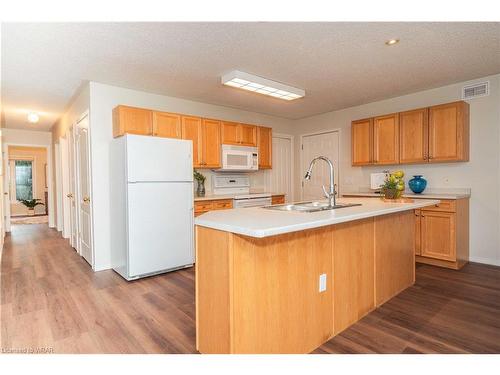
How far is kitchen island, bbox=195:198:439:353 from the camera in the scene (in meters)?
1.50

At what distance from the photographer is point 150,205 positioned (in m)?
3.29

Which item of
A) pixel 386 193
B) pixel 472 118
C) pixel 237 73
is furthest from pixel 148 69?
pixel 472 118

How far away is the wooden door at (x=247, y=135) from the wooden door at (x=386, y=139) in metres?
1.92

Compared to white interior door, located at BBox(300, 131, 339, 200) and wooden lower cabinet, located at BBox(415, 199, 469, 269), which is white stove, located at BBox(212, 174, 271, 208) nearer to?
white interior door, located at BBox(300, 131, 339, 200)

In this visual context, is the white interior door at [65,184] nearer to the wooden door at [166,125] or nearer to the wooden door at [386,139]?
the wooden door at [166,125]

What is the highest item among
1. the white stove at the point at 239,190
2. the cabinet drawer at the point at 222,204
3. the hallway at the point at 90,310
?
the white stove at the point at 239,190

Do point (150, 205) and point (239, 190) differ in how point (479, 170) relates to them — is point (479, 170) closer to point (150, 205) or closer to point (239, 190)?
point (239, 190)

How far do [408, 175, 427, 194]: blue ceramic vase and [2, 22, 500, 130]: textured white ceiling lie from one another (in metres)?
1.26

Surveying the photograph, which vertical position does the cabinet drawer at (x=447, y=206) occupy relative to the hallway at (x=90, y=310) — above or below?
above

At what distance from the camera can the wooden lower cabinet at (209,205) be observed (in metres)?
3.88

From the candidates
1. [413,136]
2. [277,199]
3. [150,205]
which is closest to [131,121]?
[150,205]

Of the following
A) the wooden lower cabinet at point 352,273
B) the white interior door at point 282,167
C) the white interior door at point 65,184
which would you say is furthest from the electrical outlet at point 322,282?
the white interior door at point 65,184

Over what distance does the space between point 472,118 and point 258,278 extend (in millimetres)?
3796
